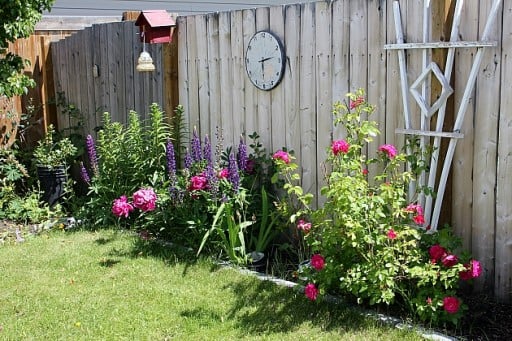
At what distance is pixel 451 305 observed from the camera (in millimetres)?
3334

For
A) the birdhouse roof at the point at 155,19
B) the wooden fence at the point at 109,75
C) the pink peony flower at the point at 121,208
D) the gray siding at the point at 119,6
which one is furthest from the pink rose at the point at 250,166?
the gray siding at the point at 119,6

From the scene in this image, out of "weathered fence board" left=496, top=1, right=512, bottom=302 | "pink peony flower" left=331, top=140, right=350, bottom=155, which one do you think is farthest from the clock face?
"weathered fence board" left=496, top=1, right=512, bottom=302

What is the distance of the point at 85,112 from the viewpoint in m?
7.46

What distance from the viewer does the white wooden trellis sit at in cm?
362

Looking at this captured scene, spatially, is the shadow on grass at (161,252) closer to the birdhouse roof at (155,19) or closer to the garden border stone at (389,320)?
the garden border stone at (389,320)

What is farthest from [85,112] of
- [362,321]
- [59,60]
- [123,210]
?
[362,321]

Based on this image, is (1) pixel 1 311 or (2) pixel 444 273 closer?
(2) pixel 444 273

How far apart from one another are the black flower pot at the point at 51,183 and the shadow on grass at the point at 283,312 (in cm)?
317

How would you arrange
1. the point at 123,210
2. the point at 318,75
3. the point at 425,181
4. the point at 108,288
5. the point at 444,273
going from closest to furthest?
1. the point at 444,273
2. the point at 425,181
3. the point at 108,288
4. the point at 318,75
5. the point at 123,210

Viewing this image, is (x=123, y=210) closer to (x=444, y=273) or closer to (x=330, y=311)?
(x=330, y=311)

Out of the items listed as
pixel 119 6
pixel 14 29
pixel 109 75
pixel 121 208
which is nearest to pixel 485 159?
pixel 121 208

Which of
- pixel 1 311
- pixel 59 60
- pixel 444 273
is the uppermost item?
pixel 59 60

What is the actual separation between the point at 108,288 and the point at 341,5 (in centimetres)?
254

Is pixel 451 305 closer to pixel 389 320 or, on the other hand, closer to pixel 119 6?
pixel 389 320
